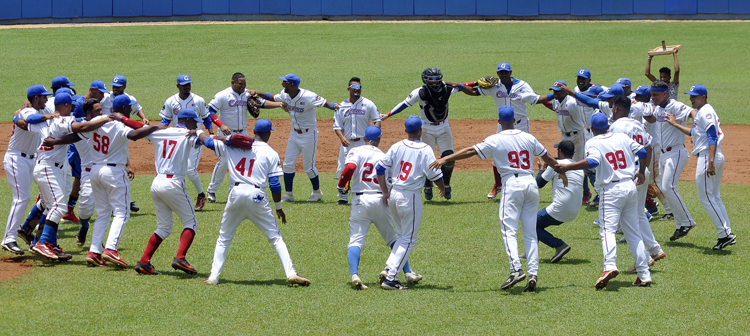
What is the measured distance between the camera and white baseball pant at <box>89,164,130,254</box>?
8477mm

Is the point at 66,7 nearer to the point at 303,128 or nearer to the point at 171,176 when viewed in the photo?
the point at 303,128

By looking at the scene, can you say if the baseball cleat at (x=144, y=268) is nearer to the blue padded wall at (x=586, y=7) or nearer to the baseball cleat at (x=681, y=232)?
the baseball cleat at (x=681, y=232)

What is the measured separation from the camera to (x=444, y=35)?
35312 millimetres

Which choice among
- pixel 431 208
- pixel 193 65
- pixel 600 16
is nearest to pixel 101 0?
pixel 193 65

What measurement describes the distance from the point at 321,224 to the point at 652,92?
525cm

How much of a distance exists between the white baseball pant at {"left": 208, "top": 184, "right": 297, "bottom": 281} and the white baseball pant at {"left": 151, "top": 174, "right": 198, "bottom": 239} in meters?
0.66

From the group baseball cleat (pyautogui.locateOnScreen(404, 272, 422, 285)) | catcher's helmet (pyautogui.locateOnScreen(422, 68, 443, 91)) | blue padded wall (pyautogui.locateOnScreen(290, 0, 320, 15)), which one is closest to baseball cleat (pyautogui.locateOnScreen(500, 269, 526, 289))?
baseball cleat (pyautogui.locateOnScreen(404, 272, 422, 285))

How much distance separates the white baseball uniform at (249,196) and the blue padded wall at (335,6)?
3137 centimetres

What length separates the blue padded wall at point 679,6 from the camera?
127ft

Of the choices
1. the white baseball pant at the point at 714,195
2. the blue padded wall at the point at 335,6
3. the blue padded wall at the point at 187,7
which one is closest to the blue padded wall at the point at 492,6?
the blue padded wall at the point at 335,6

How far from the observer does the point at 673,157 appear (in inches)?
393

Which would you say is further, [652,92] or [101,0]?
[101,0]

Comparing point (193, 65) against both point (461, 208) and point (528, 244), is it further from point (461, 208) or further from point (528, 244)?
point (528, 244)

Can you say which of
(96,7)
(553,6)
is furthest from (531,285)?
(553,6)
